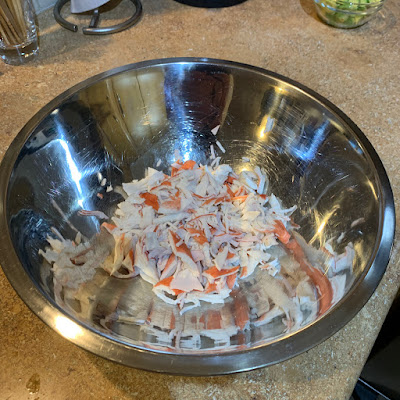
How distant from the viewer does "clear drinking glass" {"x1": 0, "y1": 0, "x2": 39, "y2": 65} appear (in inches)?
43.7

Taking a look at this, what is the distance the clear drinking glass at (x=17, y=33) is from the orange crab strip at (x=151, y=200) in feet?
1.84

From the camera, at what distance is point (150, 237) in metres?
0.91

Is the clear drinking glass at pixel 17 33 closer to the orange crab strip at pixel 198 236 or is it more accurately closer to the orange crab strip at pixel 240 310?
the orange crab strip at pixel 198 236

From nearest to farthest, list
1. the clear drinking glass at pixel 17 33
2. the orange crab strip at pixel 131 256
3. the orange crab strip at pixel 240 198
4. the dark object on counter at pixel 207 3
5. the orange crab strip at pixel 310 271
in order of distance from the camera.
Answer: the orange crab strip at pixel 310 271 < the orange crab strip at pixel 131 256 < the orange crab strip at pixel 240 198 < the clear drinking glass at pixel 17 33 < the dark object on counter at pixel 207 3

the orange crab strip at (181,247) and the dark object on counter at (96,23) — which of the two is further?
the dark object on counter at (96,23)

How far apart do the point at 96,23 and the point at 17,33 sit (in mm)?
249

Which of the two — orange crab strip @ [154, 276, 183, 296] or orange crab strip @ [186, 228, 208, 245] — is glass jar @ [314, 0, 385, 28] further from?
orange crab strip @ [154, 276, 183, 296]

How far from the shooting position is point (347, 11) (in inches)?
51.8

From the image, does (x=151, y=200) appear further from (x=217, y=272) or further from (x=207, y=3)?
(x=207, y=3)

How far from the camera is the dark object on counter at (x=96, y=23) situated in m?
1.28

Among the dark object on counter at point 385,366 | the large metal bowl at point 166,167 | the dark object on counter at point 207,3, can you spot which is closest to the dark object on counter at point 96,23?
the dark object on counter at point 207,3

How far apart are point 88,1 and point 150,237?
2.69ft

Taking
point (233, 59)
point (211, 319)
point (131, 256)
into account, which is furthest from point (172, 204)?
point (233, 59)

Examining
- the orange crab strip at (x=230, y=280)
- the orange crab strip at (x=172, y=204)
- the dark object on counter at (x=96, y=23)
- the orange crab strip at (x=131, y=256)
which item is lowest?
the orange crab strip at (x=230, y=280)
